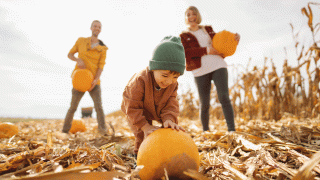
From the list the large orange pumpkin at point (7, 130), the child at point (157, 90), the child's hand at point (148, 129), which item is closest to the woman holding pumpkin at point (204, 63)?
the child at point (157, 90)

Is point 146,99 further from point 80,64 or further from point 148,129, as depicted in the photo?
point 80,64

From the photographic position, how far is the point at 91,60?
4480mm

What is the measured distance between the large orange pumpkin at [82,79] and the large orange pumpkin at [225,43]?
2486 mm

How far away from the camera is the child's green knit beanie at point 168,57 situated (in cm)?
171

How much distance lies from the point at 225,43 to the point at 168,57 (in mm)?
1867

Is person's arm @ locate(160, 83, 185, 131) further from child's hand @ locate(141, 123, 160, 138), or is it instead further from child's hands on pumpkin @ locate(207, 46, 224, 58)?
child's hands on pumpkin @ locate(207, 46, 224, 58)

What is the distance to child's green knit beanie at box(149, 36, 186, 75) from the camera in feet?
5.62

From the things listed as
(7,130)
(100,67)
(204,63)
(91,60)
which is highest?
(91,60)

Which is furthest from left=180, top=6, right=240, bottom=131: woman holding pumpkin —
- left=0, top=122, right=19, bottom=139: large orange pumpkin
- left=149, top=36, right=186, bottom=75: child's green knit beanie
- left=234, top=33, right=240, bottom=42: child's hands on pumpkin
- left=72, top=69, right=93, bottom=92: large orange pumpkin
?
left=0, top=122, right=19, bottom=139: large orange pumpkin

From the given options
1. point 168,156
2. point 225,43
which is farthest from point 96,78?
point 168,156

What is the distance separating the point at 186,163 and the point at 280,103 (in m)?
5.14

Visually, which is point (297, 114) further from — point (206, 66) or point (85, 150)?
point (85, 150)

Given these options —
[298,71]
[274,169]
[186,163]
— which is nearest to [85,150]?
[186,163]

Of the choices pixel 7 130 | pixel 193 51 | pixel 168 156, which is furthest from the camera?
pixel 7 130
